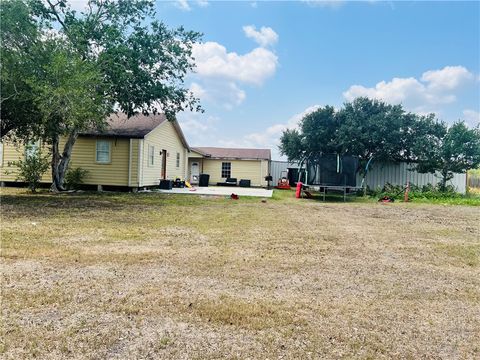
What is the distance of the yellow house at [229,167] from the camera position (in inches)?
1081

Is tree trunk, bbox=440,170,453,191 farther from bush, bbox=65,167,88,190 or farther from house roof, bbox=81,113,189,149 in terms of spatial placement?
bush, bbox=65,167,88,190

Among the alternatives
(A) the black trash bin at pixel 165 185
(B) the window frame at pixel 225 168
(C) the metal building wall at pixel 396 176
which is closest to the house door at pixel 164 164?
(A) the black trash bin at pixel 165 185

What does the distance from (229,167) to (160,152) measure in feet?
30.6

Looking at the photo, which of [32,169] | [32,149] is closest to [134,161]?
[32,169]

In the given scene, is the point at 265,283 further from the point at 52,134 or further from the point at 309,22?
the point at 309,22

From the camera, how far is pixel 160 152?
769 inches

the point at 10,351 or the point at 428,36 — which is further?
the point at 428,36

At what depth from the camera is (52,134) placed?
11.6 meters

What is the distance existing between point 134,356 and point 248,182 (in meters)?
24.4

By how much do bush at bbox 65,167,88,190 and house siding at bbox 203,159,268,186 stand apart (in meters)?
12.2

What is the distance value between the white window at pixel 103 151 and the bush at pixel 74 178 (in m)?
1.00

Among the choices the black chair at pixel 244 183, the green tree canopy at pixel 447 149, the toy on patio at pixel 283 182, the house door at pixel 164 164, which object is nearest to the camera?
the green tree canopy at pixel 447 149

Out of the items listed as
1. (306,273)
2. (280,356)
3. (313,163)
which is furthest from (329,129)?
(280,356)

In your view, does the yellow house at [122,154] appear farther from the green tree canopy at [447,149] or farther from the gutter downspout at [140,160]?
the green tree canopy at [447,149]
